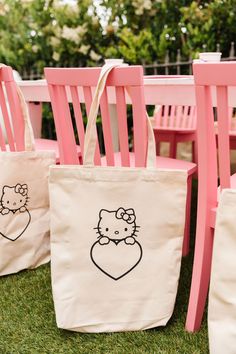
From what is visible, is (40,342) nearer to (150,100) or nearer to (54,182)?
(54,182)

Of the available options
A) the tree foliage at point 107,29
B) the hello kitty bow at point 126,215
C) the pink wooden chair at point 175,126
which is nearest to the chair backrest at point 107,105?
the hello kitty bow at point 126,215

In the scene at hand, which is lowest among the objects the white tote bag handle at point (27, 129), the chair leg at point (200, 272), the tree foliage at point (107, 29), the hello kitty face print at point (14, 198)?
the chair leg at point (200, 272)

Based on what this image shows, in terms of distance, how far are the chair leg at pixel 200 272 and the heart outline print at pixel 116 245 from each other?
0.60 ft

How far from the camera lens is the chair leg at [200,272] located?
142 cm

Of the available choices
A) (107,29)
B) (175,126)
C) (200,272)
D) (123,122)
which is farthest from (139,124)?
(107,29)

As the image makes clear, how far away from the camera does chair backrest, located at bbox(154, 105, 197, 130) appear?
9.23 ft

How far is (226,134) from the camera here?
4.16 feet

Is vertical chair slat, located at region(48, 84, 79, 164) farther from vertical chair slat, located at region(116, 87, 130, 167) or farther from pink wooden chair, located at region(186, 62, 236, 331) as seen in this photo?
pink wooden chair, located at region(186, 62, 236, 331)

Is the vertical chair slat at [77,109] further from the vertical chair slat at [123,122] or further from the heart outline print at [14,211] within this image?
the heart outline print at [14,211]

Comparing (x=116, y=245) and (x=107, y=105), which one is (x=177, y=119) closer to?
(x=107, y=105)

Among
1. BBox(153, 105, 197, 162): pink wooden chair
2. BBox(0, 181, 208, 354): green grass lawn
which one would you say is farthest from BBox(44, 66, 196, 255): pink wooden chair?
BBox(153, 105, 197, 162): pink wooden chair

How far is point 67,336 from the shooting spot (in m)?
1.52

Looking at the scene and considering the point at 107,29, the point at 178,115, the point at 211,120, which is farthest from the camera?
the point at 107,29

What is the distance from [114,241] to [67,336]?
376 millimetres
